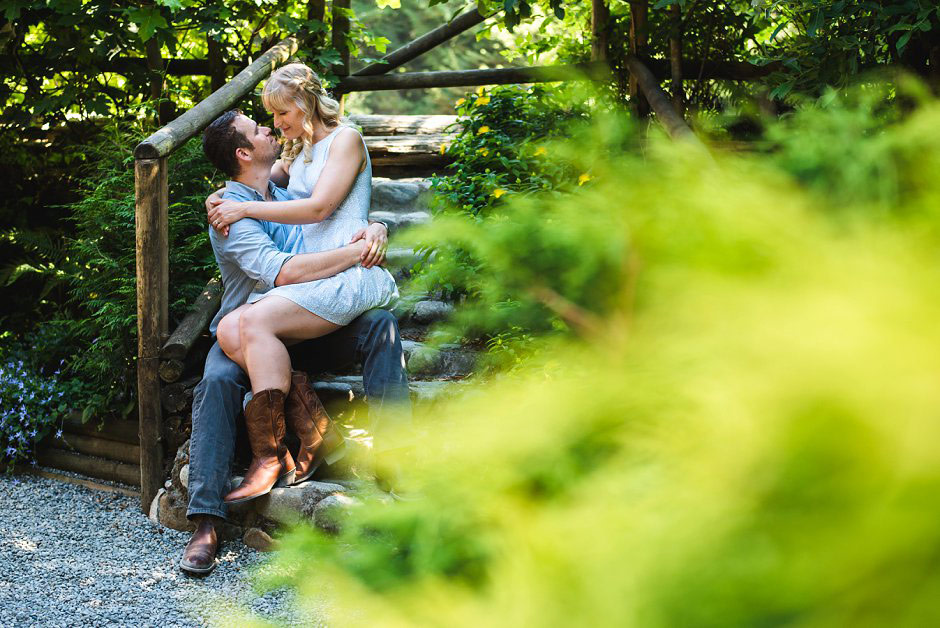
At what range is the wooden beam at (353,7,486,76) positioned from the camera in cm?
555

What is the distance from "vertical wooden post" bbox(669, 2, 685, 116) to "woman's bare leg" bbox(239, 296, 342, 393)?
2.55 m

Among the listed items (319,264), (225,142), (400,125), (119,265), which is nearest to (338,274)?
(319,264)

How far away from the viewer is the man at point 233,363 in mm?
2959

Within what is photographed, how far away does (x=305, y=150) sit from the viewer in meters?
3.37

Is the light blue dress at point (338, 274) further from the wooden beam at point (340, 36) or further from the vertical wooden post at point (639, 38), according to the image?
the vertical wooden post at point (639, 38)

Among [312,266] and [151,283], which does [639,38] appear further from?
[151,283]

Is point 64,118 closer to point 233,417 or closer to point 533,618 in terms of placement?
point 233,417

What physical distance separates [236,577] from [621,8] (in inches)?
153

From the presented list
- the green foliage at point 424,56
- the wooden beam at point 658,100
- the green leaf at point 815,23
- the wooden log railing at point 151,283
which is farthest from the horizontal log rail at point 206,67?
the green foliage at point 424,56

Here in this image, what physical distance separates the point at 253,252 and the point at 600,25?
2.76 m

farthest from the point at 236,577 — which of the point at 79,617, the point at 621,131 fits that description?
the point at 621,131

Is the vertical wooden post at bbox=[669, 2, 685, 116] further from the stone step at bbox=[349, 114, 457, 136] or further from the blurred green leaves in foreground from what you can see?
the blurred green leaves in foreground

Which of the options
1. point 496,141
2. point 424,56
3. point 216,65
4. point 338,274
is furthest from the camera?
point 424,56

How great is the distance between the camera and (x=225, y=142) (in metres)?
3.26
